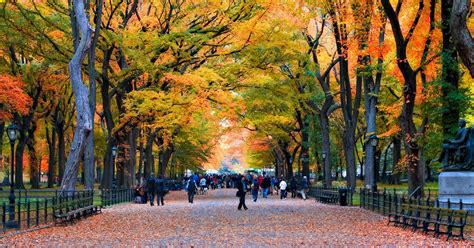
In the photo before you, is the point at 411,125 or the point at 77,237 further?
the point at 411,125

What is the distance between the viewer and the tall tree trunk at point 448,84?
24906 millimetres

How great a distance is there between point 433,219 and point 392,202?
699cm

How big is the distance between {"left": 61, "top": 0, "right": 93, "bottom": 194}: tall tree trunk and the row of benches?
11479mm

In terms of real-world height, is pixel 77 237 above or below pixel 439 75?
below

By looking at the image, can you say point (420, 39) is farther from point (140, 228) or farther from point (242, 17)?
point (140, 228)

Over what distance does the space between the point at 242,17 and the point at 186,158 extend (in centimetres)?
5675

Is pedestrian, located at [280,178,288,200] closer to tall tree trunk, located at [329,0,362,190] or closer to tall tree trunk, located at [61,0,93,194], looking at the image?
tall tree trunk, located at [329,0,362,190]

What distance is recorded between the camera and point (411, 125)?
27734 mm

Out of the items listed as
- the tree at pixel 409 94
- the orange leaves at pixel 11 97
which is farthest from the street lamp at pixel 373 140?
the orange leaves at pixel 11 97

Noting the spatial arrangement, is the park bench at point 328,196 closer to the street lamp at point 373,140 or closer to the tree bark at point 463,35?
→ the street lamp at point 373,140

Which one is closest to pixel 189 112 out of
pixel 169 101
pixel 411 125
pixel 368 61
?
pixel 169 101

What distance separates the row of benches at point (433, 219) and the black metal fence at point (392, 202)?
0.29 m

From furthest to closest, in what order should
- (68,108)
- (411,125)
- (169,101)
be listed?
1. (68,108)
2. (169,101)
3. (411,125)

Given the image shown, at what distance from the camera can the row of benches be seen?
57.6ft
